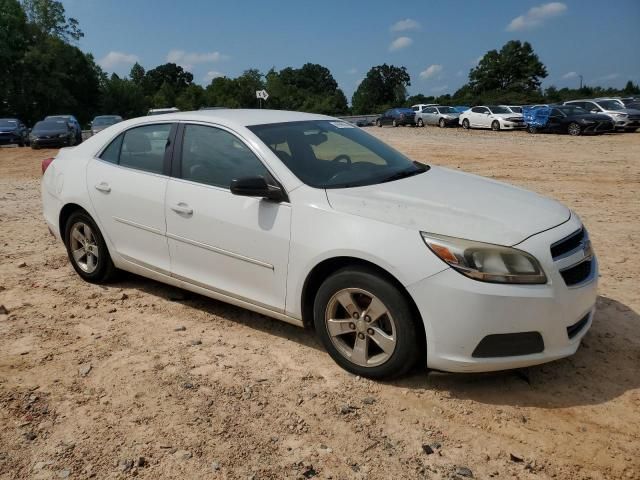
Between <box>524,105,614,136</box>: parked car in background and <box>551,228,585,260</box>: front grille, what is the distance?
23.8 metres

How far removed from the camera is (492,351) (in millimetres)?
2951

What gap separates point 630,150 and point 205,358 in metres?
17.6

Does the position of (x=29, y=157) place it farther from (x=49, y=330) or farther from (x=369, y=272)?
(x=369, y=272)

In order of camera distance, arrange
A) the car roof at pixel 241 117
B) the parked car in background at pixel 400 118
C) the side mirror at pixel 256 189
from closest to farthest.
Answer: the side mirror at pixel 256 189, the car roof at pixel 241 117, the parked car in background at pixel 400 118

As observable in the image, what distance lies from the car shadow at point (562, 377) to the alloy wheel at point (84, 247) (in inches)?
73.7

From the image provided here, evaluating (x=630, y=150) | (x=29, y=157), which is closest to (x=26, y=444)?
(x=630, y=150)

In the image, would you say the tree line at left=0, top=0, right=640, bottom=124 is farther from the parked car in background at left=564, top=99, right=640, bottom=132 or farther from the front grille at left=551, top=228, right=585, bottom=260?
the front grille at left=551, top=228, right=585, bottom=260

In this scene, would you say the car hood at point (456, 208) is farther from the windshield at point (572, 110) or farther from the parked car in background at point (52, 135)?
the windshield at point (572, 110)

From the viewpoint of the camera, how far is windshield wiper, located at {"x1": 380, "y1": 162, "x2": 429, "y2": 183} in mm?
3861

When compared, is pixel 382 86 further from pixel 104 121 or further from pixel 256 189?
pixel 256 189

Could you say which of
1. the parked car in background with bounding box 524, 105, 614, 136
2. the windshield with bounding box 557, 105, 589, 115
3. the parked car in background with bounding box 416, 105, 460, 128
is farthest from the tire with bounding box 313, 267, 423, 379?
the parked car in background with bounding box 416, 105, 460, 128

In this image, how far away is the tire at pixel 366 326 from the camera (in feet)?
10.0

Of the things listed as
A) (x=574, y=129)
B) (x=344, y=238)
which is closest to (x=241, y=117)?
(x=344, y=238)

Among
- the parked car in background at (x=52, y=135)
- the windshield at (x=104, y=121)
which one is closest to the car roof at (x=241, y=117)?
the parked car in background at (x=52, y=135)
